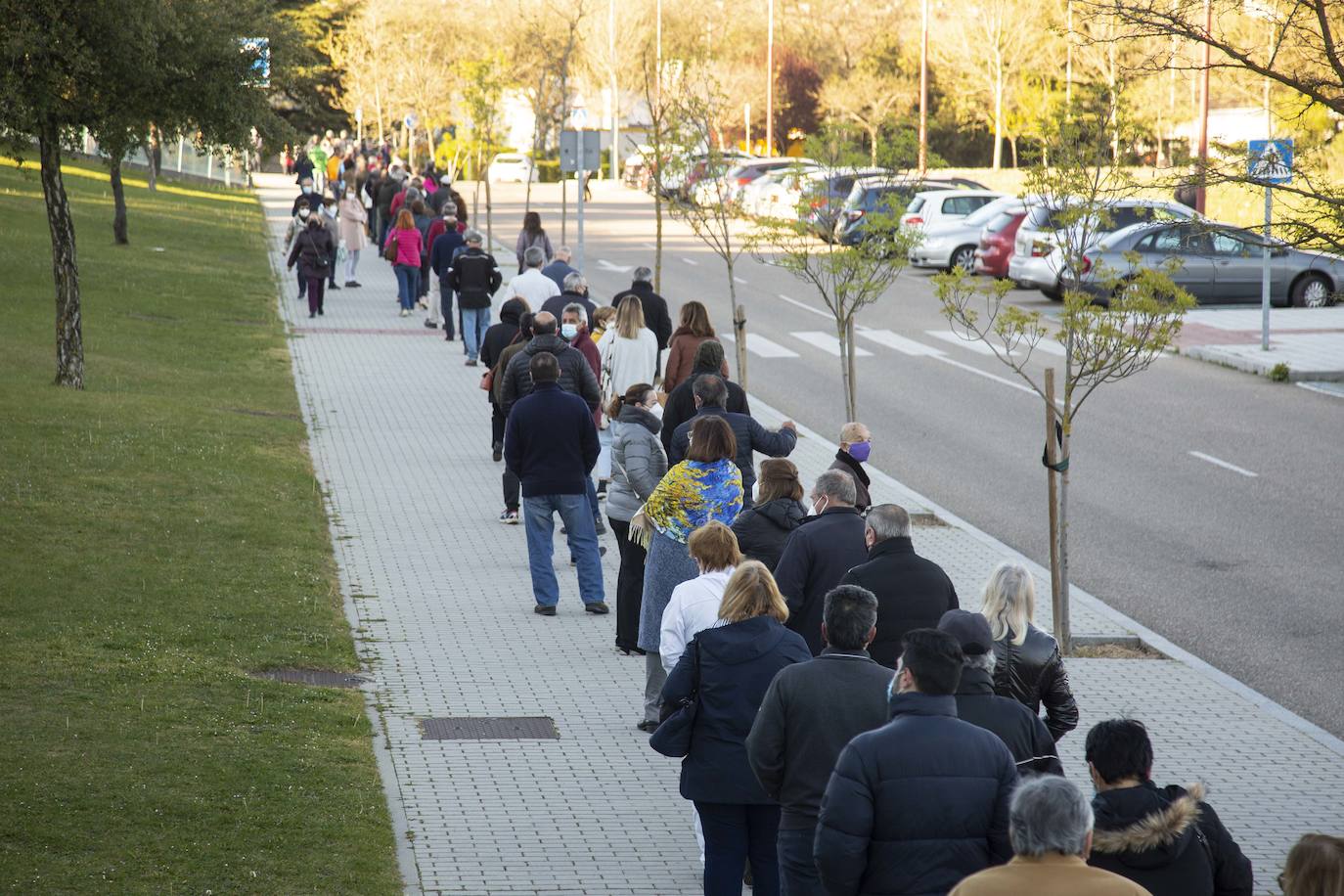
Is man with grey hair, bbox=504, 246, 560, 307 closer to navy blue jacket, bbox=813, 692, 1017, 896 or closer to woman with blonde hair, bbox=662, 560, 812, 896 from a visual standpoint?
woman with blonde hair, bbox=662, 560, 812, 896

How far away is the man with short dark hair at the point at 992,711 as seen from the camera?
5.50m

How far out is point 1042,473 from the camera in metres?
17.5

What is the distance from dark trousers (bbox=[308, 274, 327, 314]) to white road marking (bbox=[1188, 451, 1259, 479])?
1507cm

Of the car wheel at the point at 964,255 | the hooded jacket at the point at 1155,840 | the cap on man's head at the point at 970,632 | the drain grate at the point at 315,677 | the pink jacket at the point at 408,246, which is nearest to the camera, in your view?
the hooded jacket at the point at 1155,840

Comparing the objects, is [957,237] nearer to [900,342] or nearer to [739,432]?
[900,342]

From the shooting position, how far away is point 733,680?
245 inches

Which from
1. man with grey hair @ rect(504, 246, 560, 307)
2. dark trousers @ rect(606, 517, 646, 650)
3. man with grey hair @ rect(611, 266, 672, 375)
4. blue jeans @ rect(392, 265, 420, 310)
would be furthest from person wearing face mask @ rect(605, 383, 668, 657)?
blue jeans @ rect(392, 265, 420, 310)

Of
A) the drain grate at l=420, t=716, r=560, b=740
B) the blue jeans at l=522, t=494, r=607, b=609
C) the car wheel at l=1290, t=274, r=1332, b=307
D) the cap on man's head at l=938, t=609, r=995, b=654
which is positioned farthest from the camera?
the car wheel at l=1290, t=274, r=1332, b=307

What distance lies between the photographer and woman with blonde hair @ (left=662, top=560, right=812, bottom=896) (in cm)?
623

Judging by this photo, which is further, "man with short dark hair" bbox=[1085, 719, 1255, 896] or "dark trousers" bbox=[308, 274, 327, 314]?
"dark trousers" bbox=[308, 274, 327, 314]

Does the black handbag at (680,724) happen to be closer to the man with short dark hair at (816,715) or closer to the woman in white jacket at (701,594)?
the man with short dark hair at (816,715)

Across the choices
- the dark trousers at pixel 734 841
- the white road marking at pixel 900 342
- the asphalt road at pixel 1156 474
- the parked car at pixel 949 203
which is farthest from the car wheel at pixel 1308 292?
the dark trousers at pixel 734 841

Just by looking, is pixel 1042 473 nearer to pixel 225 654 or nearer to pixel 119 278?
pixel 225 654

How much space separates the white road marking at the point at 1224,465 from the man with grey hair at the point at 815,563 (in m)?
10.9
